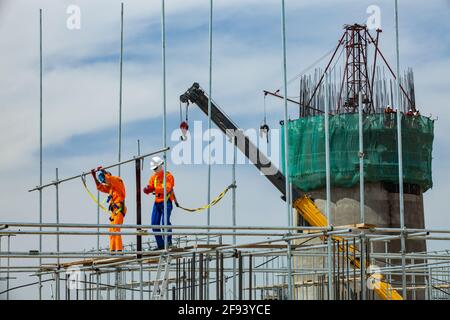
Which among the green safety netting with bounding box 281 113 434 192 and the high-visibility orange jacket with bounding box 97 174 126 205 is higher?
the green safety netting with bounding box 281 113 434 192

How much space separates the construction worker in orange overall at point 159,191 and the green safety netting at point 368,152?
12.1m

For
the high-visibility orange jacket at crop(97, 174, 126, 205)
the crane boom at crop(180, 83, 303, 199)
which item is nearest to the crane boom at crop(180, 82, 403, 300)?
the crane boom at crop(180, 83, 303, 199)

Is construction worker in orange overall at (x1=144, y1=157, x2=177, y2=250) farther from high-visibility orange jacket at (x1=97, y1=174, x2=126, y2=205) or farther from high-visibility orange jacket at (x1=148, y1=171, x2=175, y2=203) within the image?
high-visibility orange jacket at (x1=97, y1=174, x2=126, y2=205)

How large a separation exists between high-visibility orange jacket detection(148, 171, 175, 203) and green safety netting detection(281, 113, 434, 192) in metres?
12.2

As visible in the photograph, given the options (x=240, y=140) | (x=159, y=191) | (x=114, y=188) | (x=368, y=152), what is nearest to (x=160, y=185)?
(x=159, y=191)

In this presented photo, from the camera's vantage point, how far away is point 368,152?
112 ft

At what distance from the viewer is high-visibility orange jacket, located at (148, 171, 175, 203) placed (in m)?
22.1

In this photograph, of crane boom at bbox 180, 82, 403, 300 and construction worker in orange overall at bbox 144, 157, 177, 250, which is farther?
crane boom at bbox 180, 82, 403, 300

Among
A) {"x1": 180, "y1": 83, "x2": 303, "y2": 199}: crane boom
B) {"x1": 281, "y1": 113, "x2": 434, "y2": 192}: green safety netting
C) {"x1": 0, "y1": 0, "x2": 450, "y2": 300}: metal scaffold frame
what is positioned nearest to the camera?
{"x1": 0, "y1": 0, "x2": 450, "y2": 300}: metal scaffold frame

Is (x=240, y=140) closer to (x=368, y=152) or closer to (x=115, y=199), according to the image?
(x=368, y=152)

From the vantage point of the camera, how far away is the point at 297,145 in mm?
35281
